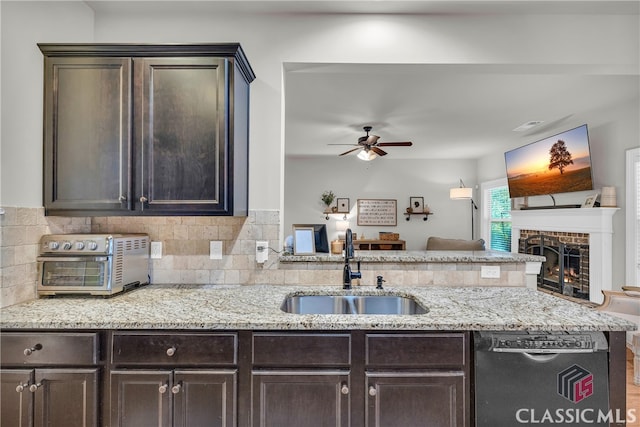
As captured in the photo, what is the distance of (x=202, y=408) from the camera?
4.66 ft

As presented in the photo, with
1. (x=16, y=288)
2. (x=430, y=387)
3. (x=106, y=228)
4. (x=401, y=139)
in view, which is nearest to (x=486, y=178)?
(x=401, y=139)

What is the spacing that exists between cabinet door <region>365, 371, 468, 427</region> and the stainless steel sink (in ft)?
1.86

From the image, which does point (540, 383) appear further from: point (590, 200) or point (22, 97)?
point (590, 200)

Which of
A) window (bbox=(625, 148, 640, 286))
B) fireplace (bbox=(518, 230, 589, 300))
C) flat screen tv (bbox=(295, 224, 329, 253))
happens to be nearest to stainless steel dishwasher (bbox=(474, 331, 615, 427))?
flat screen tv (bbox=(295, 224, 329, 253))

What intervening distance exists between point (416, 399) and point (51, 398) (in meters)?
1.57

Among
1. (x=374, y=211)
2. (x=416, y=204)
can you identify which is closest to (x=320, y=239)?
(x=374, y=211)

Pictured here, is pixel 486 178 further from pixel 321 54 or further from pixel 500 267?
pixel 321 54

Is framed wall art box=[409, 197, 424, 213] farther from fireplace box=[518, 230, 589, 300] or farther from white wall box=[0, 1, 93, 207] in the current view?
white wall box=[0, 1, 93, 207]

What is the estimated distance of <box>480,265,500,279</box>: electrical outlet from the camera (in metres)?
2.14

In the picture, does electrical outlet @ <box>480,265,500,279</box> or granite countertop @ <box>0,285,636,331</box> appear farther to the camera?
electrical outlet @ <box>480,265,500,279</box>

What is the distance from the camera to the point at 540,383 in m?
1.40

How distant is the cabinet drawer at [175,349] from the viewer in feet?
4.68

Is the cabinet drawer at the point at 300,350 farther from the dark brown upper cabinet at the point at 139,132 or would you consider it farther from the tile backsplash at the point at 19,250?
the tile backsplash at the point at 19,250
